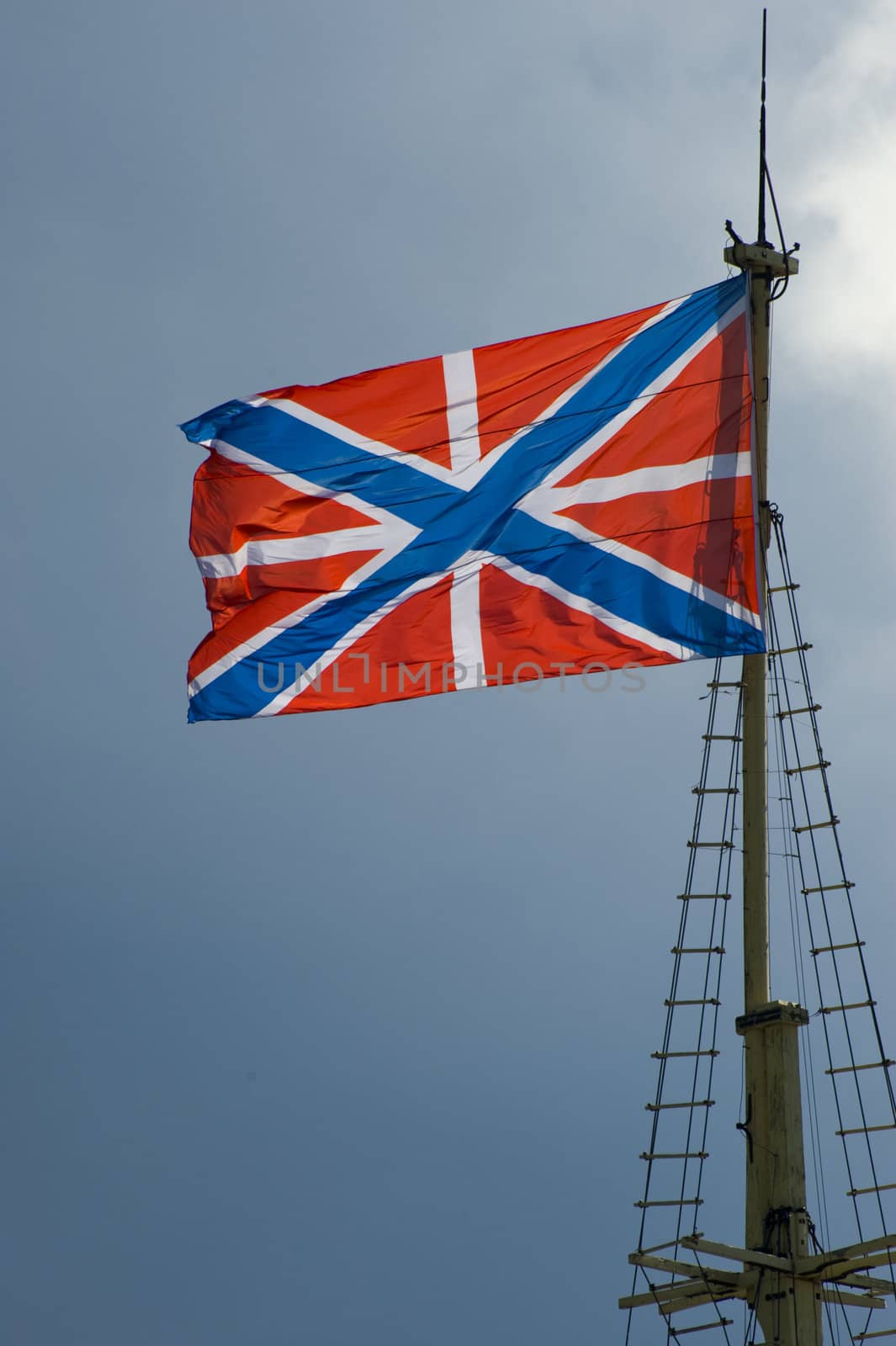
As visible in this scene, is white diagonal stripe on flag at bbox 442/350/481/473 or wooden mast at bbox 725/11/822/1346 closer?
wooden mast at bbox 725/11/822/1346

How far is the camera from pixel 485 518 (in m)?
21.8

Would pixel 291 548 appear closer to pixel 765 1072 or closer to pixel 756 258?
pixel 756 258

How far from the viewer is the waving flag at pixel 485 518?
20.3 meters

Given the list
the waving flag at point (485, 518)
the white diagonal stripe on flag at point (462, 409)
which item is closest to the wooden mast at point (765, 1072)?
the waving flag at point (485, 518)

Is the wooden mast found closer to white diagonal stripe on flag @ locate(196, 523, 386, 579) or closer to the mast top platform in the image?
the mast top platform

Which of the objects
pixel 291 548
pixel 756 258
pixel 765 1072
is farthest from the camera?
pixel 291 548

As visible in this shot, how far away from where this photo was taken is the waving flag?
2030 centimetres

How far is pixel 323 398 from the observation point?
77.0 feet

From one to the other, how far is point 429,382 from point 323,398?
4.61 feet

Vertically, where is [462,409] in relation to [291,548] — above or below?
above

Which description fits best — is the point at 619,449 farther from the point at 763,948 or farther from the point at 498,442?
the point at 763,948

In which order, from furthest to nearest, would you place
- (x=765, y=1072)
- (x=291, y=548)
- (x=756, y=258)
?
(x=291, y=548), (x=756, y=258), (x=765, y=1072)

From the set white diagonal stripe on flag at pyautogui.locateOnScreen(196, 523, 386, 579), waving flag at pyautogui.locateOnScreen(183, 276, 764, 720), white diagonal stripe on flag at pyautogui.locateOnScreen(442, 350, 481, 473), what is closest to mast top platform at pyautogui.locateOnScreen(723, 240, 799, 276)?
waving flag at pyautogui.locateOnScreen(183, 276, 764, 720)

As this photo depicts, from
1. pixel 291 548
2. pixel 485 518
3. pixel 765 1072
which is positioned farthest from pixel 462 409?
pixel 765 1072
